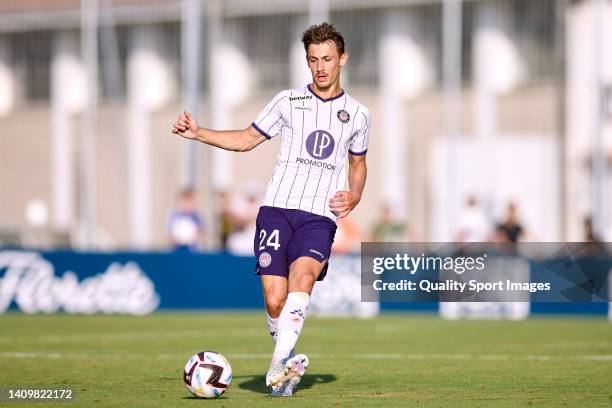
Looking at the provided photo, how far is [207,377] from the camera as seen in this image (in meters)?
9.61

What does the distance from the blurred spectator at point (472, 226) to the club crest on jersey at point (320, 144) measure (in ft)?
55.3

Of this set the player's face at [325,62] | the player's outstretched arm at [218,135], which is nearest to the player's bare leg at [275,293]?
the player's outstretched arm at [218,135]

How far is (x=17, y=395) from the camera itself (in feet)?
31.9

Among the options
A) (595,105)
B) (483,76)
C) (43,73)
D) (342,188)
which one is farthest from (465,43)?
(342,188)

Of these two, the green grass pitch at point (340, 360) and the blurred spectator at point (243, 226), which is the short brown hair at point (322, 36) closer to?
the green grass pitch at point (340, 360)

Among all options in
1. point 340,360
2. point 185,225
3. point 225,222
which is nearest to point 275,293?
point 340,360

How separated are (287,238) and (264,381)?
160 centimetres

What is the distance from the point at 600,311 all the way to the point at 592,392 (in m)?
14.2

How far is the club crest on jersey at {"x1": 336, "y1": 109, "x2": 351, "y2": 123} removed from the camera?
10016mm

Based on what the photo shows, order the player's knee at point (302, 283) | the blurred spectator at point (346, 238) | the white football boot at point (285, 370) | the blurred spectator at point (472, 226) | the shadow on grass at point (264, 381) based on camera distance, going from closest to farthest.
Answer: the white football boot at point (285, 370) < the player's knee at point (302, 283) < the shadow on grass at point (264, 381) < the blurred spectator at point (346, 238) < the blurred spectator at point (472, 226)

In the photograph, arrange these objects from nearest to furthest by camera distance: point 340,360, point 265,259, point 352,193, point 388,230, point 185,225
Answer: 1. point 265,259
2. point 352,193
3. point 340,360
4. point 185,225
5. point 388,230

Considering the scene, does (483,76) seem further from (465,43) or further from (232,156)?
(232,156)

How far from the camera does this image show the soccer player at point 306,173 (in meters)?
9.87

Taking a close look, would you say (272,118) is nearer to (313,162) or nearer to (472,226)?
(313,162)
